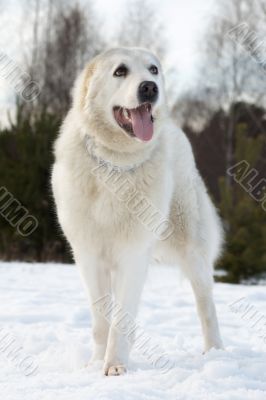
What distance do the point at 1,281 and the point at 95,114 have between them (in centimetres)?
377

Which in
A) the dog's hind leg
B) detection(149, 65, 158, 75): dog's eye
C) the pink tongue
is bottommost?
the dog's hind leg

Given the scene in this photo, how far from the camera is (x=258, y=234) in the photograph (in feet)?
31.0

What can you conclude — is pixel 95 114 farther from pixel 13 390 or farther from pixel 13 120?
pixel 13 120

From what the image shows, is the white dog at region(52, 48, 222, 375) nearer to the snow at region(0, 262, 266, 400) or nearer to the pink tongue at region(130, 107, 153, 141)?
the pink tongue at region(130, 107, 153, 141)

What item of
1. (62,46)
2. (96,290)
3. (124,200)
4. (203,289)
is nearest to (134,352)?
(96,290)

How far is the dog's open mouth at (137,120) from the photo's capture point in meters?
3.22

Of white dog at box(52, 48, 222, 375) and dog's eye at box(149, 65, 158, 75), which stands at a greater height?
dog's eye at box(149, 65, 158, 75)

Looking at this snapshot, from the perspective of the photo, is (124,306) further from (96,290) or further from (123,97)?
(123,97)

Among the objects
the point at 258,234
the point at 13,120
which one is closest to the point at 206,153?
the point at 13,120

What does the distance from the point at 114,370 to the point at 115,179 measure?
981mm

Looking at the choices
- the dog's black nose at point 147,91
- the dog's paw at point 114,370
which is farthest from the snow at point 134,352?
the dog's black nose at point 147,91

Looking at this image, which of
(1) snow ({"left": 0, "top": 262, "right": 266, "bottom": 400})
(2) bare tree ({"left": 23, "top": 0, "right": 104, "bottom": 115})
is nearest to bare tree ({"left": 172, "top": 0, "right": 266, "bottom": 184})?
(2) bare tree ({"left": 23, "top": 0, "right": 104, "bottom": 115})

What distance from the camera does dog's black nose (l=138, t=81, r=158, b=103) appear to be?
3.12 meters

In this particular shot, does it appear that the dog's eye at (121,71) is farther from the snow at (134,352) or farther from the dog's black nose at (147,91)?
the snow at (134,352)
